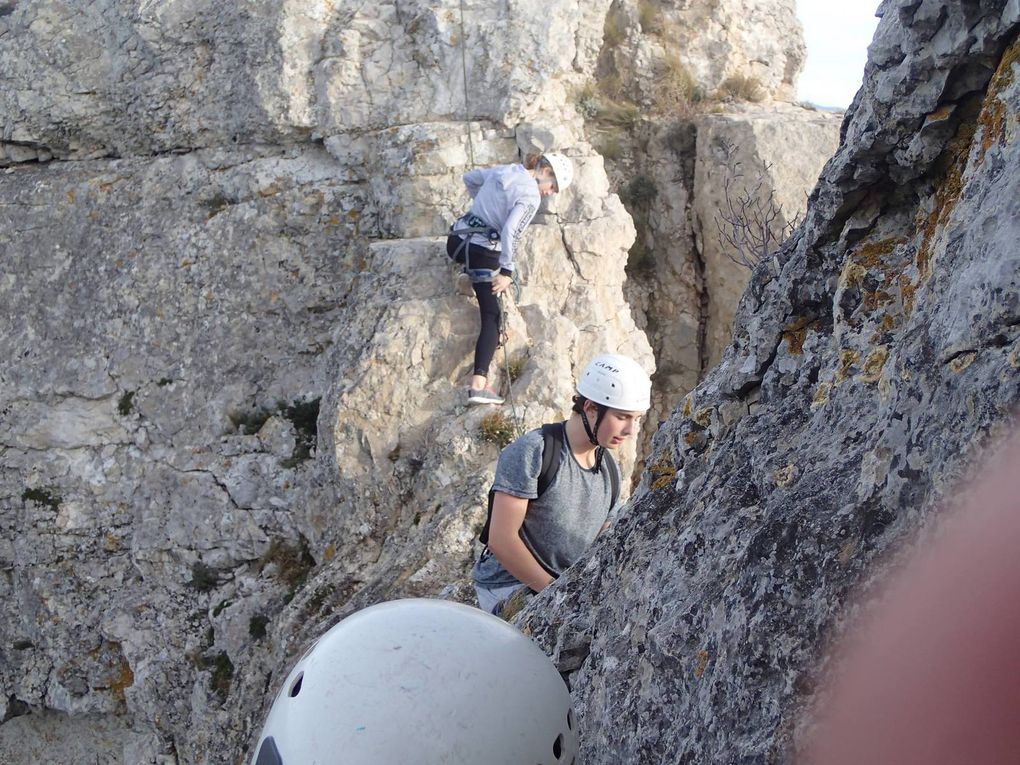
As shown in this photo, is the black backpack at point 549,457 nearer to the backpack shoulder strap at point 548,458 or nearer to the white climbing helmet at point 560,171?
the backpack shoulder strap at point 548,458

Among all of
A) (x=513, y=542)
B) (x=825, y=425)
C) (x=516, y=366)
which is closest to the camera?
(x=825, y=425)

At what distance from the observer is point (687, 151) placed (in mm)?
10820

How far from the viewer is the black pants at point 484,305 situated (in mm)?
7668

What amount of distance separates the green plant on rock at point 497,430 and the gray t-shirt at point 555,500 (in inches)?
132

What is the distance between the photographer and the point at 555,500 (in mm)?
4074

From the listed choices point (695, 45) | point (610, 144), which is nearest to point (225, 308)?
point (610, 144)

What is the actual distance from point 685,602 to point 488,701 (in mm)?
530

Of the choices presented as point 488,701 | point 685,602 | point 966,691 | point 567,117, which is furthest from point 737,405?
point 567,117

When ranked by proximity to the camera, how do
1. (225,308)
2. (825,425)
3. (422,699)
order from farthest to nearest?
(225,308) < (825,425) < (422,699)

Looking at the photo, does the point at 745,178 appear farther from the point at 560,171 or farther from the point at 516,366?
the point at 516,366

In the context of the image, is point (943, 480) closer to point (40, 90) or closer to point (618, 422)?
point (618, 422)

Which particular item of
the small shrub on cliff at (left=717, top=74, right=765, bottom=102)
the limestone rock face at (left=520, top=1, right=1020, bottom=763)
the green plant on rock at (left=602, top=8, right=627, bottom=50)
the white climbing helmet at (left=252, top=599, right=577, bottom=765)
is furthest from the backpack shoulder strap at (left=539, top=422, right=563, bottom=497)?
the small shrub on cliff at (left=717, top=74, right=765, bottom=102)

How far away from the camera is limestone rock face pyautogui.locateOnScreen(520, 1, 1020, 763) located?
5.73 ft

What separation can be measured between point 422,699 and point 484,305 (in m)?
5.76
